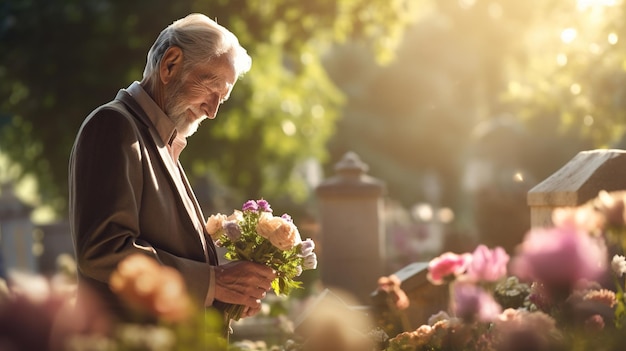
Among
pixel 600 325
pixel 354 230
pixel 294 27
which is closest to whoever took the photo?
pixel 600 325

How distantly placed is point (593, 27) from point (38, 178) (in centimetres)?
1047

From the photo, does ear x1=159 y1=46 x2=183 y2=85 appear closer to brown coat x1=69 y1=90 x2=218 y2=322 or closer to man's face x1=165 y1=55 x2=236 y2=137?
man's face x1=165 y1=55 x2=236 y2=137

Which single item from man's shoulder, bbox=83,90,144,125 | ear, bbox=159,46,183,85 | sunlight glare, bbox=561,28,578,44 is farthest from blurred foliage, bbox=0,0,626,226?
man's shoulder, bbox=83,90,144,125

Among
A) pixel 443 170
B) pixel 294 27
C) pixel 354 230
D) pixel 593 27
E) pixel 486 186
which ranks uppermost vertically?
pixel 443 170

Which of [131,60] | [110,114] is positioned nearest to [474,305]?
[110,114]

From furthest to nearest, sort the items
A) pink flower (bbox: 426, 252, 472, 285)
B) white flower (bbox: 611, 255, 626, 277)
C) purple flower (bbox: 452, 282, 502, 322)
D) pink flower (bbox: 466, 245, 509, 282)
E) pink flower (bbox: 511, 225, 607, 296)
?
white flower (bbox: 611, 255, 626, 277) < pink flower (bbox: 426, 252, 472, 285) < pink flower (bbox: 466, 245, 509, 282) < purple flower (bbox: 452, 282, 502, 322) < pink flower (bbox: 511, 225, 607, 296)

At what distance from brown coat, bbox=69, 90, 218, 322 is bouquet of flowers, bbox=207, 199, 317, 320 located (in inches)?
4.7

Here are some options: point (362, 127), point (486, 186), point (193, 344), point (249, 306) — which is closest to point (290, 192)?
point (486, 186)

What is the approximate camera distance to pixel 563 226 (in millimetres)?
2139

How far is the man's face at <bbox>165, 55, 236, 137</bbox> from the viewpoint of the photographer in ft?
11.3

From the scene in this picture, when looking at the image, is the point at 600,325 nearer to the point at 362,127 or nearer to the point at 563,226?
the point at 563,226

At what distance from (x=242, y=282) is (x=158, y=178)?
43 centimetres

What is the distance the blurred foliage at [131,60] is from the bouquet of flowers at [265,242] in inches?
458

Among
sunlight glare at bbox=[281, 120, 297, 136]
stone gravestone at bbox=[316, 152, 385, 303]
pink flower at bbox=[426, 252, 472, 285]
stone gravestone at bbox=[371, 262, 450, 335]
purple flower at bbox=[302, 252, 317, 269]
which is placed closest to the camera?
pink flower at bbox=[426, 252, 472, 285]
